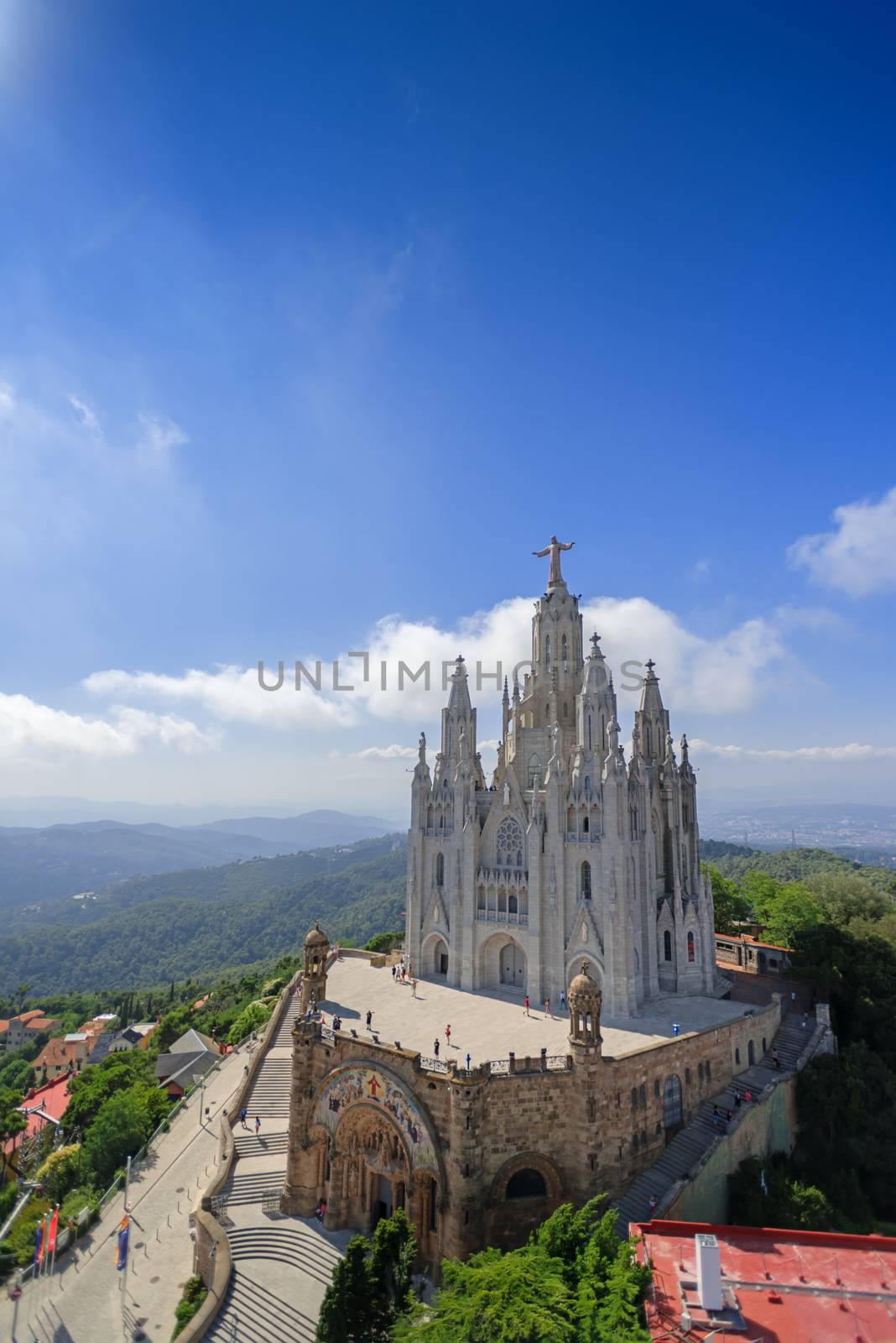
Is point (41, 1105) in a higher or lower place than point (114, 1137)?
lower

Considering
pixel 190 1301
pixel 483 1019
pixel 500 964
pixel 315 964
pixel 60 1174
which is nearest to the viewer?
pixel 190 1301

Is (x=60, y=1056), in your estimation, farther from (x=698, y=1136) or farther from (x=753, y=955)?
(x=698, y=1136)

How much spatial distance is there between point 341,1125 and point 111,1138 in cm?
1928

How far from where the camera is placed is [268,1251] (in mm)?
24719

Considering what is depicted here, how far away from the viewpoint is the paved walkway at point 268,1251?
2150 centimetres

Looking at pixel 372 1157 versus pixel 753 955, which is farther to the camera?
pixel 753 955

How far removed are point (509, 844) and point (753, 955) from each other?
1765 centimetres

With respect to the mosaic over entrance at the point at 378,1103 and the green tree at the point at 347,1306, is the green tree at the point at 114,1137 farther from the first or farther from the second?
the green tree at the point at 347,1306

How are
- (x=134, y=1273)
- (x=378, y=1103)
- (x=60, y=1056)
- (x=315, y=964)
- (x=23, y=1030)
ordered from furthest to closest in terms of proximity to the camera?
(x=23, y=1030) < (x=60, y=1056) < (x=315, y=964) < (x=134, y=1273) < (x=378, y=1103)

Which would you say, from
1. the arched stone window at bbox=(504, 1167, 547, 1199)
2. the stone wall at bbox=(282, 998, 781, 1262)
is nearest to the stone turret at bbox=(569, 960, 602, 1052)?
the stone wall at bbox=(282, 998, 781, 1262)

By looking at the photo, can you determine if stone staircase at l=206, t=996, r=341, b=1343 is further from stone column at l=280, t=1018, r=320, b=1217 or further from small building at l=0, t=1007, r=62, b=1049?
small building at l=0, t=1007, r=62, b=1049

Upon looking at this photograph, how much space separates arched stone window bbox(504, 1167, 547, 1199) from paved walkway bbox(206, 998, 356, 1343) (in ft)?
21.9

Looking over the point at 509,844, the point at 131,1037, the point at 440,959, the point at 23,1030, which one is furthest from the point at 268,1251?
the point at 23,1030

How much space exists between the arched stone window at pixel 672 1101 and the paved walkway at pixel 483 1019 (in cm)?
142
